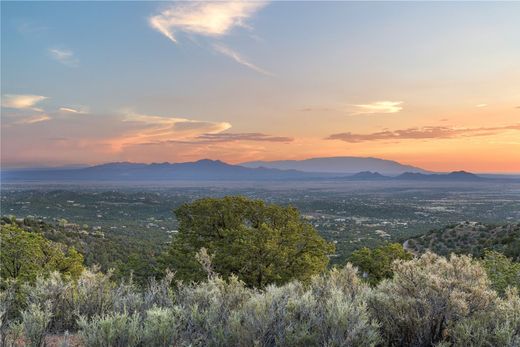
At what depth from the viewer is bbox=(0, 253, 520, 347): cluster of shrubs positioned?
855 centimetres

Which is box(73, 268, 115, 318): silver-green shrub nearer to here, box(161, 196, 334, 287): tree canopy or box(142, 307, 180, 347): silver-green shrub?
box(142, 307, 180, 347): silver-green shrub

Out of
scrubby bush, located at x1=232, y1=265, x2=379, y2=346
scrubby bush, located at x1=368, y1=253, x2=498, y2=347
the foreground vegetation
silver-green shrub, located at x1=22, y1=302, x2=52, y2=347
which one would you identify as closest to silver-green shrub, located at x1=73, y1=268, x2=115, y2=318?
the foreground vegetation

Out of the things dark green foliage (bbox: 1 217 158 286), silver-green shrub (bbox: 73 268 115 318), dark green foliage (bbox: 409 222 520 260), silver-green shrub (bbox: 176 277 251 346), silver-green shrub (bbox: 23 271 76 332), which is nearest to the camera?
silver-green shrub (bbox: 176 277 251 346)

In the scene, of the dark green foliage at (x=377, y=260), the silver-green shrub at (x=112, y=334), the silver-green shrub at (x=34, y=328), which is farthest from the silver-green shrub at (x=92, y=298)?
the dark green foliage at (x=377, y=260)

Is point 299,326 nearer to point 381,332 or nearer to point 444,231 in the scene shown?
point 381,332

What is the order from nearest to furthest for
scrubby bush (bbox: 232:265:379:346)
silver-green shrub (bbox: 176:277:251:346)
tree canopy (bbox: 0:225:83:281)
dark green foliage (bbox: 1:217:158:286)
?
1. scrubby bush (bbox: 232:265:379:346)
2. silver-green shrub (bbox: 176:277:251:346)
3. tree canopy (bbox: 0:225:83:281)
4. dark green foliage (bbox: 1:217:158:286)

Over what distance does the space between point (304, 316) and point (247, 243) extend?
521 inches

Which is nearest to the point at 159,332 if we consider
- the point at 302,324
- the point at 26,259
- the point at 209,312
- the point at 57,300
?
the point at 209,312

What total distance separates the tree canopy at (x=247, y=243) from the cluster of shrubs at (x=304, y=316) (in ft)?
36.7

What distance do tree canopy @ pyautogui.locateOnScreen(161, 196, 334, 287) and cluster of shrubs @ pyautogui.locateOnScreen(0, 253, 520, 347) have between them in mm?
11190

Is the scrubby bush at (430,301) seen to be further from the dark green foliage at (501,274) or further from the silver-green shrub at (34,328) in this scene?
the dark green foliage at (501,274)

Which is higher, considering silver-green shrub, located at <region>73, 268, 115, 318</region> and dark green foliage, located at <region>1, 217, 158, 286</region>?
silver-green shrub, located at <region>73, 268, 115, 318</region>

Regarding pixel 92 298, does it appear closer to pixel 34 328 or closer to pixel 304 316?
pixel 34 328

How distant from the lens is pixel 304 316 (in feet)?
32.3
